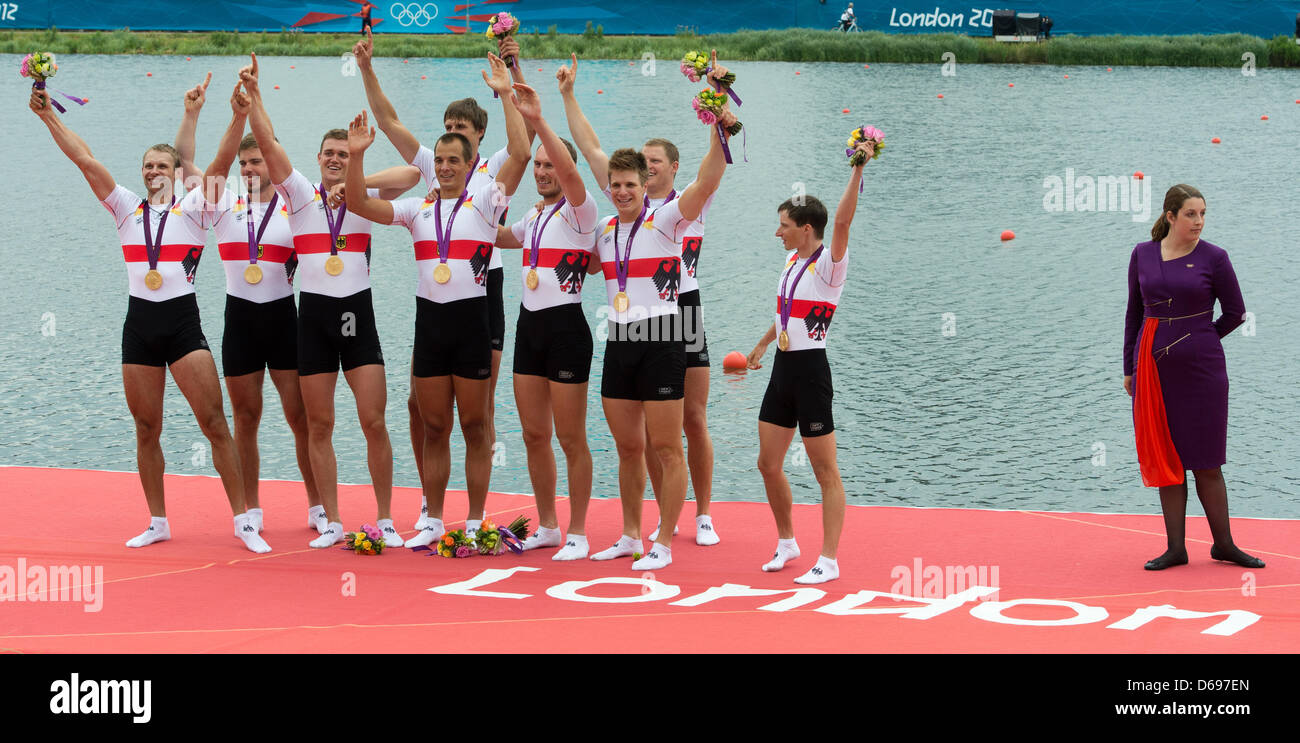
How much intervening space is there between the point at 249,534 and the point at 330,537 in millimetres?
456

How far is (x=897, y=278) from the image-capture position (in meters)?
15.9

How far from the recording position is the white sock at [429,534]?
25.1 feet

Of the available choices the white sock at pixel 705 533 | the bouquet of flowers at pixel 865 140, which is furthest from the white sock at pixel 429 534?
the bouquet of flowers at pixel 865 140

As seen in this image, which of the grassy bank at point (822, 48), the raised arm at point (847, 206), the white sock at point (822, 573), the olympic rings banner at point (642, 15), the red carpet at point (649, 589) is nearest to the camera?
the red carpet at point (649, 589)

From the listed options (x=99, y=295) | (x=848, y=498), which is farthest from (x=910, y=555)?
(x=99, y=295)

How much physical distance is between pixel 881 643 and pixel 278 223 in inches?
165

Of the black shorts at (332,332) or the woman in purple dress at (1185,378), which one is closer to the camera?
the woman in purple dress at (1185,378)

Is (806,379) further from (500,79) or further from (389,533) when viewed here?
(389,533)

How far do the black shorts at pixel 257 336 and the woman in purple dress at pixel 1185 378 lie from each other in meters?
4.82

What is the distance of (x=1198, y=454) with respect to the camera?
7164 millimetres

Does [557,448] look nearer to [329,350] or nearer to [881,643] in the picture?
[329,350]

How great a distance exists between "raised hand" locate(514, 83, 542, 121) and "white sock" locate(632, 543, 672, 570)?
7.84 ft

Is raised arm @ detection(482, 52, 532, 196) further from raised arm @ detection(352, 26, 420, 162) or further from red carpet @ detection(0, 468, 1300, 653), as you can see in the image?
red carpet @ detection(0, 468, 1300, 653)

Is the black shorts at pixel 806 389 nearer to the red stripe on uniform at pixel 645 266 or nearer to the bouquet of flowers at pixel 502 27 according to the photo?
the red stripe on uniform at pixel 645 266
